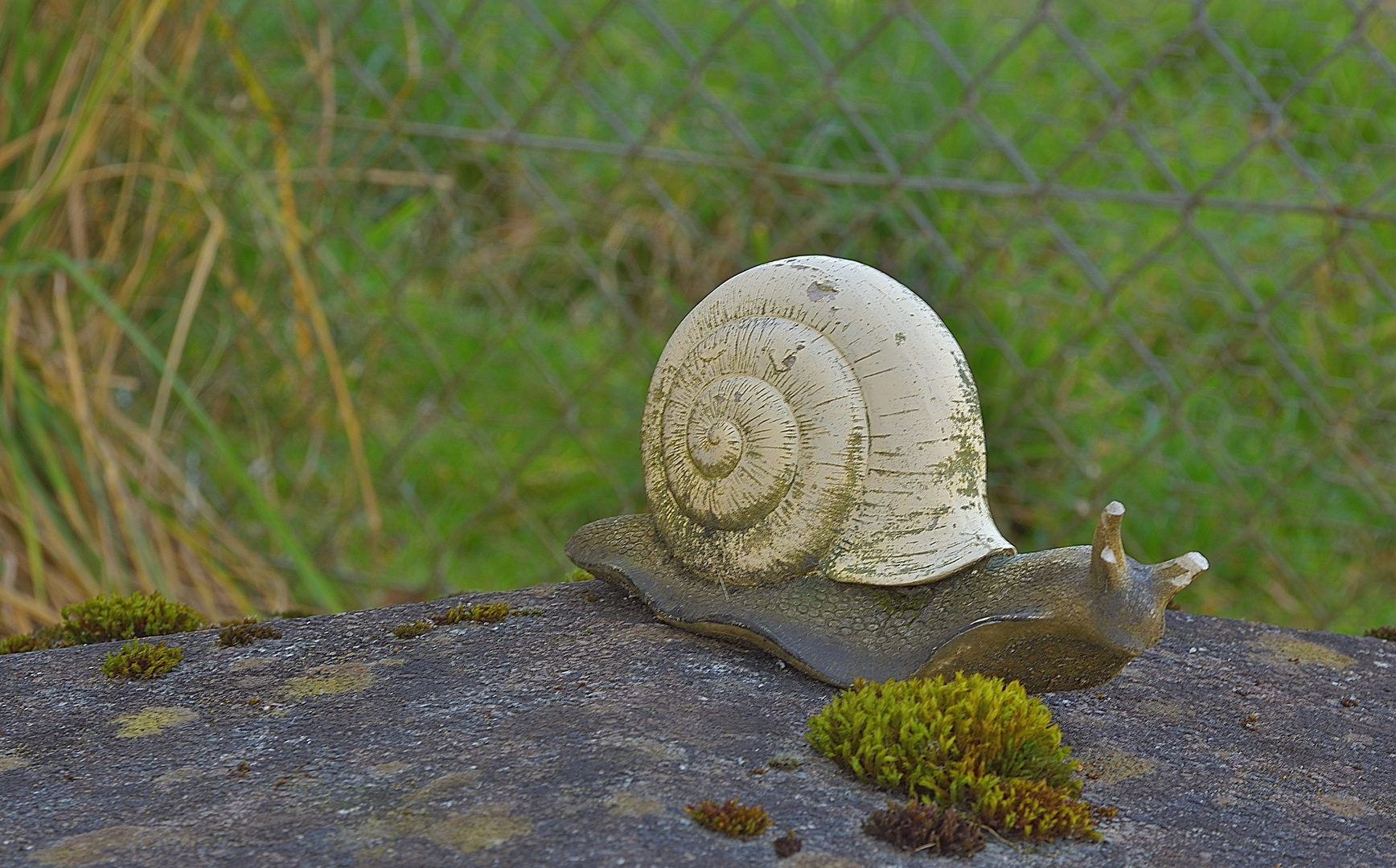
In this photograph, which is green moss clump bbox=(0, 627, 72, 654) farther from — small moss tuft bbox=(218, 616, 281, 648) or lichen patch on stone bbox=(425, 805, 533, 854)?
lichen patch on stone bbox=(425, 805, 533, 854)

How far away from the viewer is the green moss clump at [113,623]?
1.86m

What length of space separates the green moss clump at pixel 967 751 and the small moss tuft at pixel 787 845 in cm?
15

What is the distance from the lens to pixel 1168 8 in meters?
3.76

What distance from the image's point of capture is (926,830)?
127 cm

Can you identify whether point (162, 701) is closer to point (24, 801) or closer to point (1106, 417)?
point (24, 801)

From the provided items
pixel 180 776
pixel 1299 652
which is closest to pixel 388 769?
pixel 180 776

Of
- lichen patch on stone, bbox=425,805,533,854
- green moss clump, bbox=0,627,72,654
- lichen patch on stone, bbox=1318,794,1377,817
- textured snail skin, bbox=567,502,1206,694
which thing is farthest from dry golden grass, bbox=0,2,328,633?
lichen patch on stone, bbox=1318,794,1377,817

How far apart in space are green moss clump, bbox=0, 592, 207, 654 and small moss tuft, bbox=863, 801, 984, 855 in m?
1.06

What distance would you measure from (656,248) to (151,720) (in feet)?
7.38

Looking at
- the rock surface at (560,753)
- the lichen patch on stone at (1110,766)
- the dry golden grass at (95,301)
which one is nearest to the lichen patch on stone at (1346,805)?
the rock surface at (560,753)

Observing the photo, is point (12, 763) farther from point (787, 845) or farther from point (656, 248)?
point (656, 248)

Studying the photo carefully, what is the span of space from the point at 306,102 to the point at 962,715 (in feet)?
9.48

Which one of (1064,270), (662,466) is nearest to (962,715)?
(662,466)

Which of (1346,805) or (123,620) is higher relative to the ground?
(123,620)
